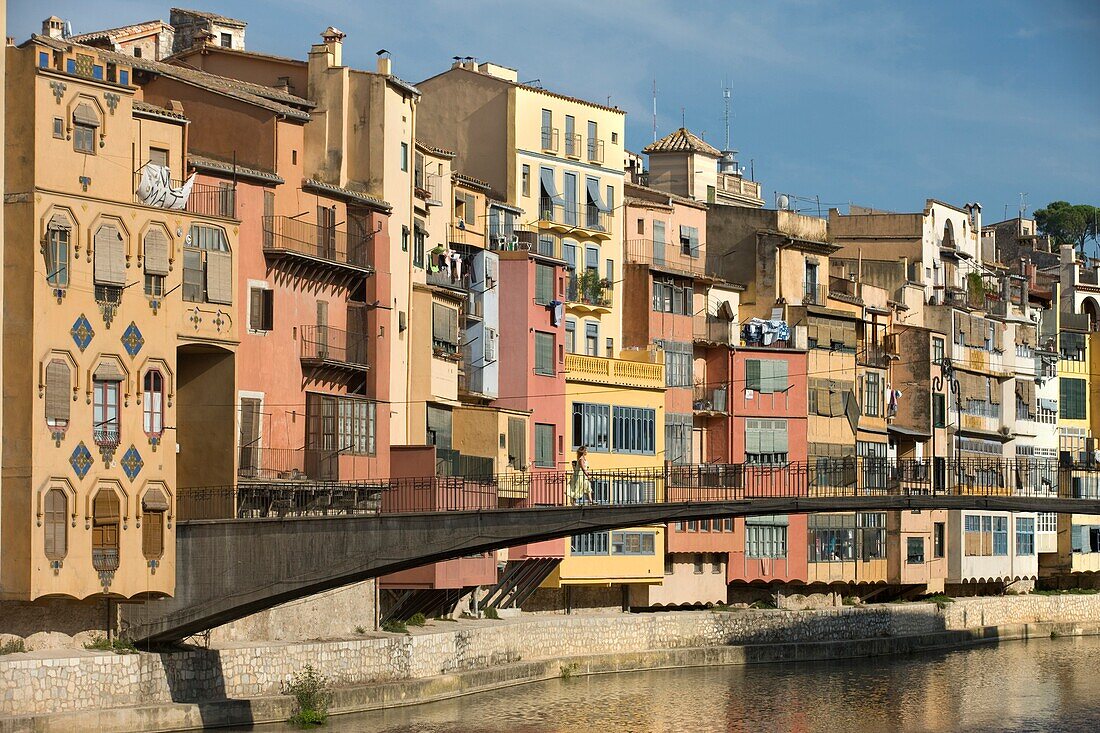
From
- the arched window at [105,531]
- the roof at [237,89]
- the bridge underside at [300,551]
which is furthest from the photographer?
the roof at [237,89]

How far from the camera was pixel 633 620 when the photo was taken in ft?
227

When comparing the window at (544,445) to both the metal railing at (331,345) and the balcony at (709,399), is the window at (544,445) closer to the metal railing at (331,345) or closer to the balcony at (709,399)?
the balcony at (709,399)

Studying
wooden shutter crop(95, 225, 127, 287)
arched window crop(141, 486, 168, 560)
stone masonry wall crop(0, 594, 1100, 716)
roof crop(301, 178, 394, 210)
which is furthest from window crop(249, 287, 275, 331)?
stone masonry wall crop(0, 594, 1100, 716)

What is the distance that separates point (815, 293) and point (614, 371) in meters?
15.4

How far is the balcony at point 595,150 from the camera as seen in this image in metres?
76.9

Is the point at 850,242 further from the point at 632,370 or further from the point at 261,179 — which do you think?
the point at 261,179

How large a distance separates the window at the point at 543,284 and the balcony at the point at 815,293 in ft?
56.9

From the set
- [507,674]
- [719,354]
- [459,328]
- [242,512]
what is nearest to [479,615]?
[507,674]

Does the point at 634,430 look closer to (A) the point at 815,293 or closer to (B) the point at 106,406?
(A) the point at 815,293

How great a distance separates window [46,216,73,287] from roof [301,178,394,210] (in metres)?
11.4

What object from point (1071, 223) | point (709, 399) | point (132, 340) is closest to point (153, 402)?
point (132, 340)

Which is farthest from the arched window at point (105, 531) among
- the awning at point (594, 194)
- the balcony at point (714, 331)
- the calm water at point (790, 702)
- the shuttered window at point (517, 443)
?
the balcony at point (714, 331)

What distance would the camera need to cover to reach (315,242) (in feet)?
185

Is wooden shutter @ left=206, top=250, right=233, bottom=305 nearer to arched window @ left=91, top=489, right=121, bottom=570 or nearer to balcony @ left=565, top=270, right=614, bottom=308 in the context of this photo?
arched window @ left=91, top=489, right=121, bottom=570
